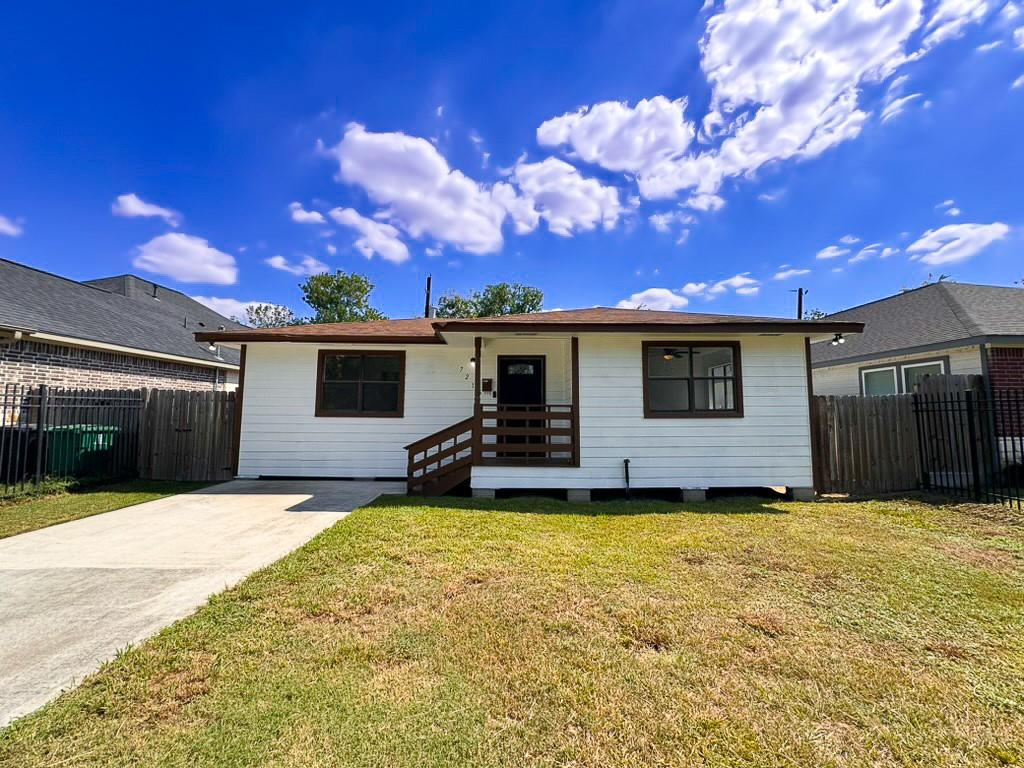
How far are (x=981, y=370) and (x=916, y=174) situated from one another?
25.8ft

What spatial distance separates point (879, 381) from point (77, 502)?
17.2 m

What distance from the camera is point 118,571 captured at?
3.52 m

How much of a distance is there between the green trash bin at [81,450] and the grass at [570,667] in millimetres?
6466

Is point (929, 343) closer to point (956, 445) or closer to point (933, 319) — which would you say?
point (933, 319)

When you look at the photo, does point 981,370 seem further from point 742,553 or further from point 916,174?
point 742,553

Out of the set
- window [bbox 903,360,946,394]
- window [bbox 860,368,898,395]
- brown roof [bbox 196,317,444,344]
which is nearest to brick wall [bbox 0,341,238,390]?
brown roof [bbox 196,317,444,344]

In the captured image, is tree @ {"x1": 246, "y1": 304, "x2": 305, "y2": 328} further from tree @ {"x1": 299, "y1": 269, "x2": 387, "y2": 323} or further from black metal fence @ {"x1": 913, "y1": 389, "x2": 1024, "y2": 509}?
black metal fence @ {"x1": 913, "y1": 389, "x2": 1024, "y2": 509}

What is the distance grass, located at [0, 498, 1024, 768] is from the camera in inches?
65.0

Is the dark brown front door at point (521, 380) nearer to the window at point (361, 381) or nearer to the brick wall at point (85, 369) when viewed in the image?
the window at point (361, 381)

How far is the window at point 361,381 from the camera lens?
8.27m

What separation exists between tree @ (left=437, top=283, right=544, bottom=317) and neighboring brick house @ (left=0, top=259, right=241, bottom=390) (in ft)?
49.1

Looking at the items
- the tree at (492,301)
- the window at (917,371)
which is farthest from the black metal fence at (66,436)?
the tree at (492,301)

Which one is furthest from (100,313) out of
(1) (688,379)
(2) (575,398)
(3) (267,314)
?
(3) (267,314)

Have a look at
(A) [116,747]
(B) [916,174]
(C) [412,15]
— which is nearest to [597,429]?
(A) [116,747]
